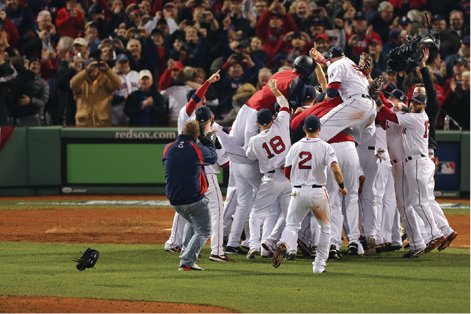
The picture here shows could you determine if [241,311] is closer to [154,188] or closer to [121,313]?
[121,313]

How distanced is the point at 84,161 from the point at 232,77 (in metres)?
3.83

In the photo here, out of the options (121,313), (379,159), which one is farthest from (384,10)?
(121,313)

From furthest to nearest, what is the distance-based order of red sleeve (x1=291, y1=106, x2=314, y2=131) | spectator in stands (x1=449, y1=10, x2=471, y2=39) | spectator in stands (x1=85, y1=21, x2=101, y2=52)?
1. spectator in stands (x1=85, y1=21, x2=101, y2=52)
2. spectator in stands (x1=449, y1=10, x2=471, y2=39)
3. red sleeve (x1=291, y1=106, x2=314, y2=131)

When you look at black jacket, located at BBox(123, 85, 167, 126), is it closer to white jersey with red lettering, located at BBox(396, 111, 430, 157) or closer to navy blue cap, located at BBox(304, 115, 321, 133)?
white jersey with red lettering, located at BBox(396, 111, 430, 157)

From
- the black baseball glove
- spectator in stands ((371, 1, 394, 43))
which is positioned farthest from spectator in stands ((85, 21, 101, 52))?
the black baseball glove

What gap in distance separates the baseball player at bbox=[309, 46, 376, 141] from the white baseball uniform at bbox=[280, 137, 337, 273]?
47.5 inches

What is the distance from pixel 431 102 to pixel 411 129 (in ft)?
3.18

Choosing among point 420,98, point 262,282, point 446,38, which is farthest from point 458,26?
point 262,282

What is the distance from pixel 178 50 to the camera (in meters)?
16.2

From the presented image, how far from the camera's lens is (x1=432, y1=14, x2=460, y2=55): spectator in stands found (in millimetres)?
16047

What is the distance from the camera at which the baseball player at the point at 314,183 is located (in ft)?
24.4

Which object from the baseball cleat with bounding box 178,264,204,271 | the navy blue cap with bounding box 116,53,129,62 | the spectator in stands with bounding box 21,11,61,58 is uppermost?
the spectator in stands with bounding box 21,11,61,58

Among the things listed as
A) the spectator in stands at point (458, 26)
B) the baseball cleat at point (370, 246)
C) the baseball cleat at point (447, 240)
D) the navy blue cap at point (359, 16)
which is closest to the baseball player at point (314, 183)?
the baseball cleat at point (370, 246)

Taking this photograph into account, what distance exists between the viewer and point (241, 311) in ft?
19.3
